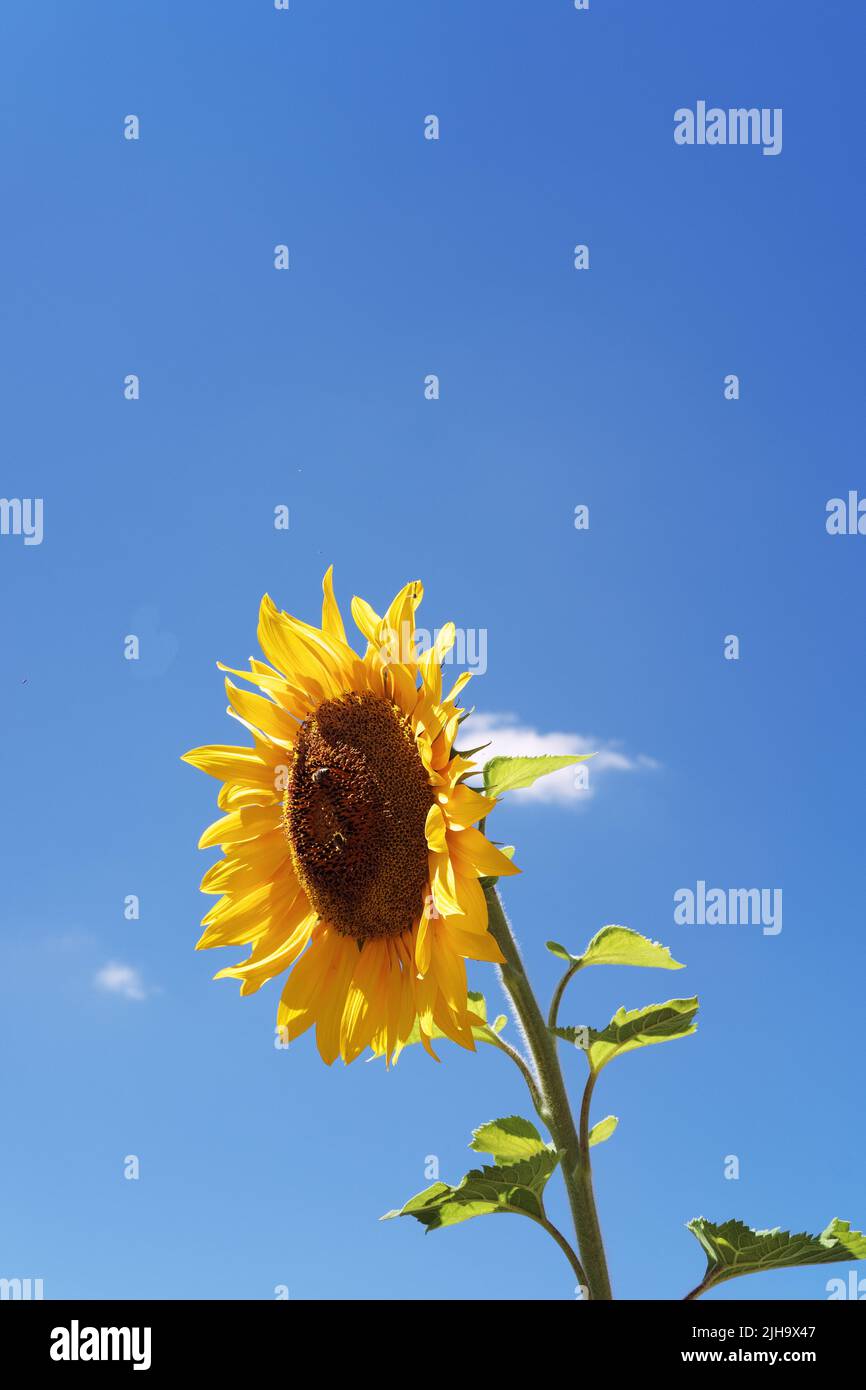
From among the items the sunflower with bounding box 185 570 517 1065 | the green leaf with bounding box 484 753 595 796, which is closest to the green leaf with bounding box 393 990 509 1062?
the sunflower with bounding box 185 570 517 1065

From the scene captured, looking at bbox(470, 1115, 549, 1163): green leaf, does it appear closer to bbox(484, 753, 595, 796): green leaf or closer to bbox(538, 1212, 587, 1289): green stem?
bbox(538, 1212, 587, 1289): green stem

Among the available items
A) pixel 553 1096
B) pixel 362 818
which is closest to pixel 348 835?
pixel 362 818

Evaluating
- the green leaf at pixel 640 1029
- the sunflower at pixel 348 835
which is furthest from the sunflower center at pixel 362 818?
the green leaf at pixel 640 1029

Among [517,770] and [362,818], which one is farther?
[362,818]

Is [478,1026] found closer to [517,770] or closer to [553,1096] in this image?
[553,1096]

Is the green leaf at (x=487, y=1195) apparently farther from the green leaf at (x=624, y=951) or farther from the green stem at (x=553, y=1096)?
the green leaf at (x=624, y=951)

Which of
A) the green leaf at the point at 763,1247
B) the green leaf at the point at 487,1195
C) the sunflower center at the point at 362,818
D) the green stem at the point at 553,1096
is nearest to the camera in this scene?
the green leaf at the point at 487,1195
